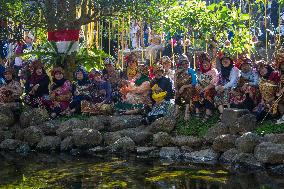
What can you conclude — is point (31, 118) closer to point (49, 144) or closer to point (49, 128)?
point (49, 128)

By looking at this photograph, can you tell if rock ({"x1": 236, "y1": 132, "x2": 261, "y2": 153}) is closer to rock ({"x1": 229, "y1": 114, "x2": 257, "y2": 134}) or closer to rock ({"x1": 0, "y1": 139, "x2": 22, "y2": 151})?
rock ({"x1": 229, "y1": 114, "x2": 257, "y2": 134})

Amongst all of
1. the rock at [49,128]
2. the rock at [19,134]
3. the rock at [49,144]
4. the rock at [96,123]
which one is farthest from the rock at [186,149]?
the rock at [19,134]

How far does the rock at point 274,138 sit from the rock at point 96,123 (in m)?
3.54

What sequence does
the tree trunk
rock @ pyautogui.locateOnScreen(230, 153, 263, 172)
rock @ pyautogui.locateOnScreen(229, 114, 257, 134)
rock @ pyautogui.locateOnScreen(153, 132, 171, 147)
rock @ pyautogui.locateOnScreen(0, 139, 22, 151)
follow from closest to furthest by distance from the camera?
rock @ pyautogui.locateOnScreen(230, 153, 263, 172)
rock @ pyautogui.locateOnScreen(229, 114, 257, 134)
rock @ pyautogui.locateOnScreen(153, 132, 171, 147)
rock @ pyautogui.locateOnScreen(0, 139, 22, 151)
the tree trunk

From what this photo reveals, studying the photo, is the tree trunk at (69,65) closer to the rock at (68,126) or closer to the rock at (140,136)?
the rock at (68,126)

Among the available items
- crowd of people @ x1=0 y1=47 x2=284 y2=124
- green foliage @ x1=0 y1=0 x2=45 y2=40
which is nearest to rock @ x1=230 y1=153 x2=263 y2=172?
crowd of people @ x1=0 y1=47 x2=284 y2=124

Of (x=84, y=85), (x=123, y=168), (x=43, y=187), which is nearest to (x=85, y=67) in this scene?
(x=84, y=85)

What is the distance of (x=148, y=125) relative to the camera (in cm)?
1057

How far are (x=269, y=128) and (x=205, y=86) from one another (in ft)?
5.53

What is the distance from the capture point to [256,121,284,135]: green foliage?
344 inches

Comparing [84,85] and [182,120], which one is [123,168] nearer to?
[182,120]

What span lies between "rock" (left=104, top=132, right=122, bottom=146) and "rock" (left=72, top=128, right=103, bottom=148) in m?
0.12

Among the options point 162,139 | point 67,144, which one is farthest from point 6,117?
point 162,139

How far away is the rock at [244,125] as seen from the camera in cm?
903
